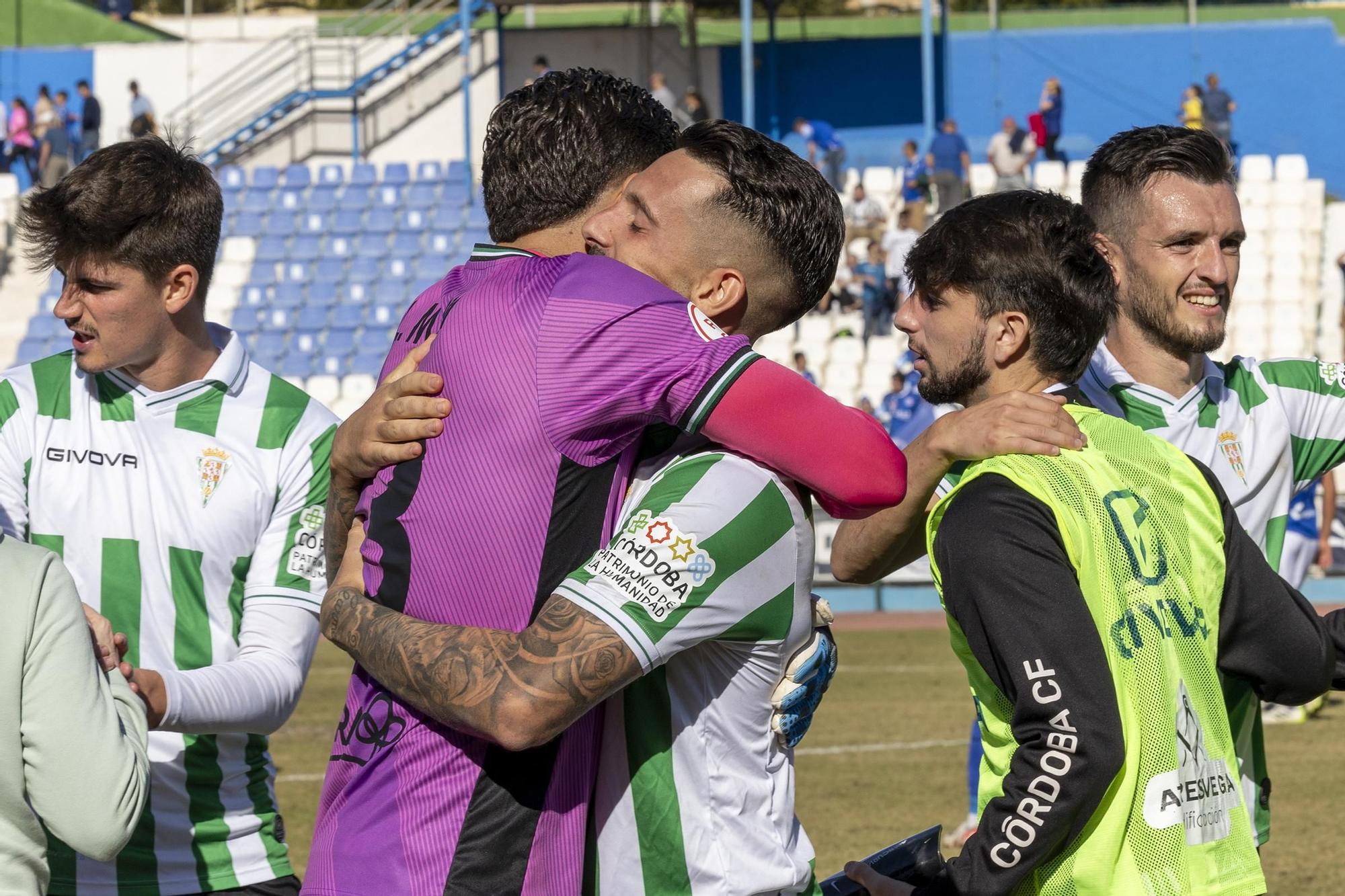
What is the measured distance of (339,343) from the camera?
21.5 metres

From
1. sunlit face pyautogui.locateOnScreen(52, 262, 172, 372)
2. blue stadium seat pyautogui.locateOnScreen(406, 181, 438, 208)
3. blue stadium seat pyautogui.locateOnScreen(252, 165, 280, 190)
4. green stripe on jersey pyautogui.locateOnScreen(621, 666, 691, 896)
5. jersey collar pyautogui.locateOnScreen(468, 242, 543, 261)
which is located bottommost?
green stripe on jersey pyautogui.locateOnScreen(621, 666, 691, 896)

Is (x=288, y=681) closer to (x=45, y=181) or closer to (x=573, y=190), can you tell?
(x=573, y=190)

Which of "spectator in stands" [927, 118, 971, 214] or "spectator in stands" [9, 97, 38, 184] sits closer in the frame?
"spectator in stands" [927, 118, 971, 214]

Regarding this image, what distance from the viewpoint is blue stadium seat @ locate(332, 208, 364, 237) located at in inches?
943

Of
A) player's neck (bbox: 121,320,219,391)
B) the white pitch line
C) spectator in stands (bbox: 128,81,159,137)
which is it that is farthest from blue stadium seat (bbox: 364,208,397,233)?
player's neck (bbox: 121,320,219,391)

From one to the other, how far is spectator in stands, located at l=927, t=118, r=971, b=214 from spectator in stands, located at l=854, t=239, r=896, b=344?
1.84 meters

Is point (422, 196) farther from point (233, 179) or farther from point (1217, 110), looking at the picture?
point (1217, 110)

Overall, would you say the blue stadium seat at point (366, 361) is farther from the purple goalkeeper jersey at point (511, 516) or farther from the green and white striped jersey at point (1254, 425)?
the purple goalkeeper jersey at point (511, 516)

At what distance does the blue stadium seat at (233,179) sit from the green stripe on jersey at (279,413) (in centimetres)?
2260

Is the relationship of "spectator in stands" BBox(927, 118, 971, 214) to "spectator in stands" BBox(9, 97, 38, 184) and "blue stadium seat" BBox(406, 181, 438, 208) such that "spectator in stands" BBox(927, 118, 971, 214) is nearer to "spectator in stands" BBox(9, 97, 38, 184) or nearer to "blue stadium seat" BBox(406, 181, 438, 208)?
"blue stadium seat" BBox(406, 181, 438, 208)

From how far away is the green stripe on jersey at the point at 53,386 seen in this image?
3.46 meters

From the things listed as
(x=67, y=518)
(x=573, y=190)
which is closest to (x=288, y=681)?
(x=67, y=518)

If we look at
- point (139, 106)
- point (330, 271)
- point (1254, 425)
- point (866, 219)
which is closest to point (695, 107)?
point (866, 219)

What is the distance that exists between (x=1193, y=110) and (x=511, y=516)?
22838 millimetres
